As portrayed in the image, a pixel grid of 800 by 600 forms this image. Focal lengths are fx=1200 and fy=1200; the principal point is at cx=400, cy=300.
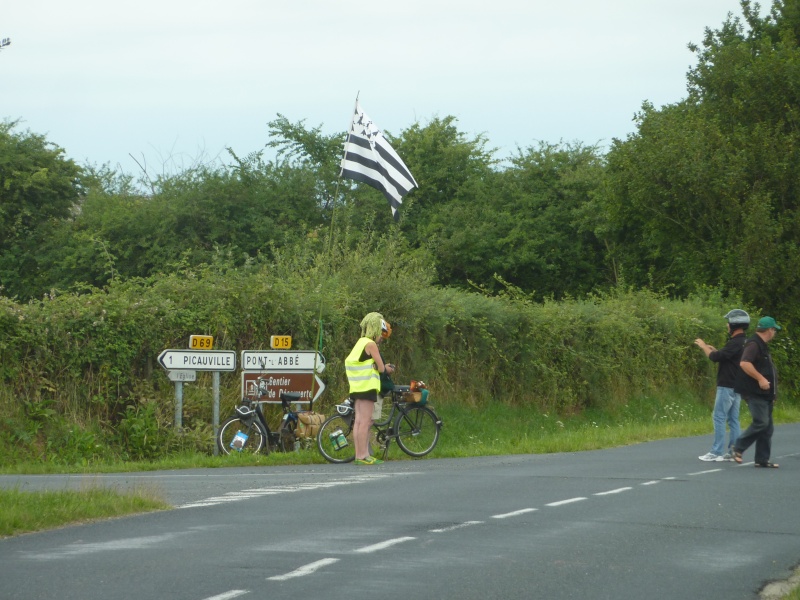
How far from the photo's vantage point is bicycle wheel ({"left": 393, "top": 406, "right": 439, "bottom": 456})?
17.9 metres

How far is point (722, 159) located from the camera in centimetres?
3616

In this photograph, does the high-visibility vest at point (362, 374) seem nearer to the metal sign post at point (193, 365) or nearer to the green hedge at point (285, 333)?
the metal sign post at point (193, 365)


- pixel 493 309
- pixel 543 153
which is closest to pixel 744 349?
pixel 493 309

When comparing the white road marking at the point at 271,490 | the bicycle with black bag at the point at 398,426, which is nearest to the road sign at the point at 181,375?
the bicycle with black bag at the point at 398,426

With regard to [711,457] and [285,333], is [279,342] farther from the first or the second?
[711,457]

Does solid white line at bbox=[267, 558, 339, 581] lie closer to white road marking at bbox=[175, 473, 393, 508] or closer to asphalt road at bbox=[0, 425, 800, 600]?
asphalt road at bbox=[0, 425, 800, 600]

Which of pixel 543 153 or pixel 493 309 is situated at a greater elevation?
pixel 543 153

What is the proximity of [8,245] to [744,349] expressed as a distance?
3760 cm

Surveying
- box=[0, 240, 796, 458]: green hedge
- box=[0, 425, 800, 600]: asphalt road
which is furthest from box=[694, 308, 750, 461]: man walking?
box=[0, 240, 796, 458]: green hedge

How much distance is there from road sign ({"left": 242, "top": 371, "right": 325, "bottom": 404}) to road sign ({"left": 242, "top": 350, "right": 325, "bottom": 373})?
0.12 m

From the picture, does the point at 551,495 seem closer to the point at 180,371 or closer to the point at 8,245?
the point at 180,371

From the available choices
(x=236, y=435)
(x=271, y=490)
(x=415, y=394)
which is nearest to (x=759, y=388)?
(x=415, y=394)

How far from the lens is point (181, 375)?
19.2 meters

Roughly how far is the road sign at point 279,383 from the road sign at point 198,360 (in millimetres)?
359
